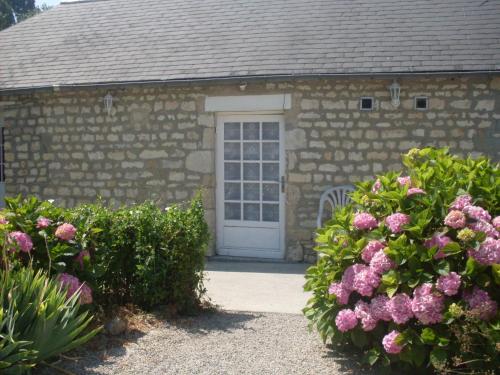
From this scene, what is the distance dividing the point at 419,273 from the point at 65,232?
8.76 ft

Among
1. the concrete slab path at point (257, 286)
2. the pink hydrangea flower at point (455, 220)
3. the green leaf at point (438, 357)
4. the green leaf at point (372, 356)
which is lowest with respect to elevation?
the concrete slab path at point (257, 286)

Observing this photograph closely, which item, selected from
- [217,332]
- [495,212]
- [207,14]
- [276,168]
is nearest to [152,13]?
[207,14]

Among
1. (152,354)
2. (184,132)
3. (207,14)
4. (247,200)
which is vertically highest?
(207,14)

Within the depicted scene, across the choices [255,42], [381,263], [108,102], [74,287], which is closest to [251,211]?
[255,42]

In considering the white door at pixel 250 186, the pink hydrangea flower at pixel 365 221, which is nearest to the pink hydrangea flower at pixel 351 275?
the pink hydrangea flower at pixel 365 221

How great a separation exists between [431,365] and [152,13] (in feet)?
29.2

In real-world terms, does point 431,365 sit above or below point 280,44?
below

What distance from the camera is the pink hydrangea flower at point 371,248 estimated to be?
13.1 ft

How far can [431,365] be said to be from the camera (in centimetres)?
385

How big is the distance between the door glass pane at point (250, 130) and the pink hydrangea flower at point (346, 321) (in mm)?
5059

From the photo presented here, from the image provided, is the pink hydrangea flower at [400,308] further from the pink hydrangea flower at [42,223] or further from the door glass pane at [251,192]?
the door glass pane at [251,192]

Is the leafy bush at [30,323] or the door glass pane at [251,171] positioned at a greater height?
the door glass pane at [251,171]

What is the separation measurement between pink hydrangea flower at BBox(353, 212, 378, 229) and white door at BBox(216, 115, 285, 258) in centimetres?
440

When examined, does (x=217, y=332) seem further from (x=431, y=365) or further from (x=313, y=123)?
(x=313, y=123)
